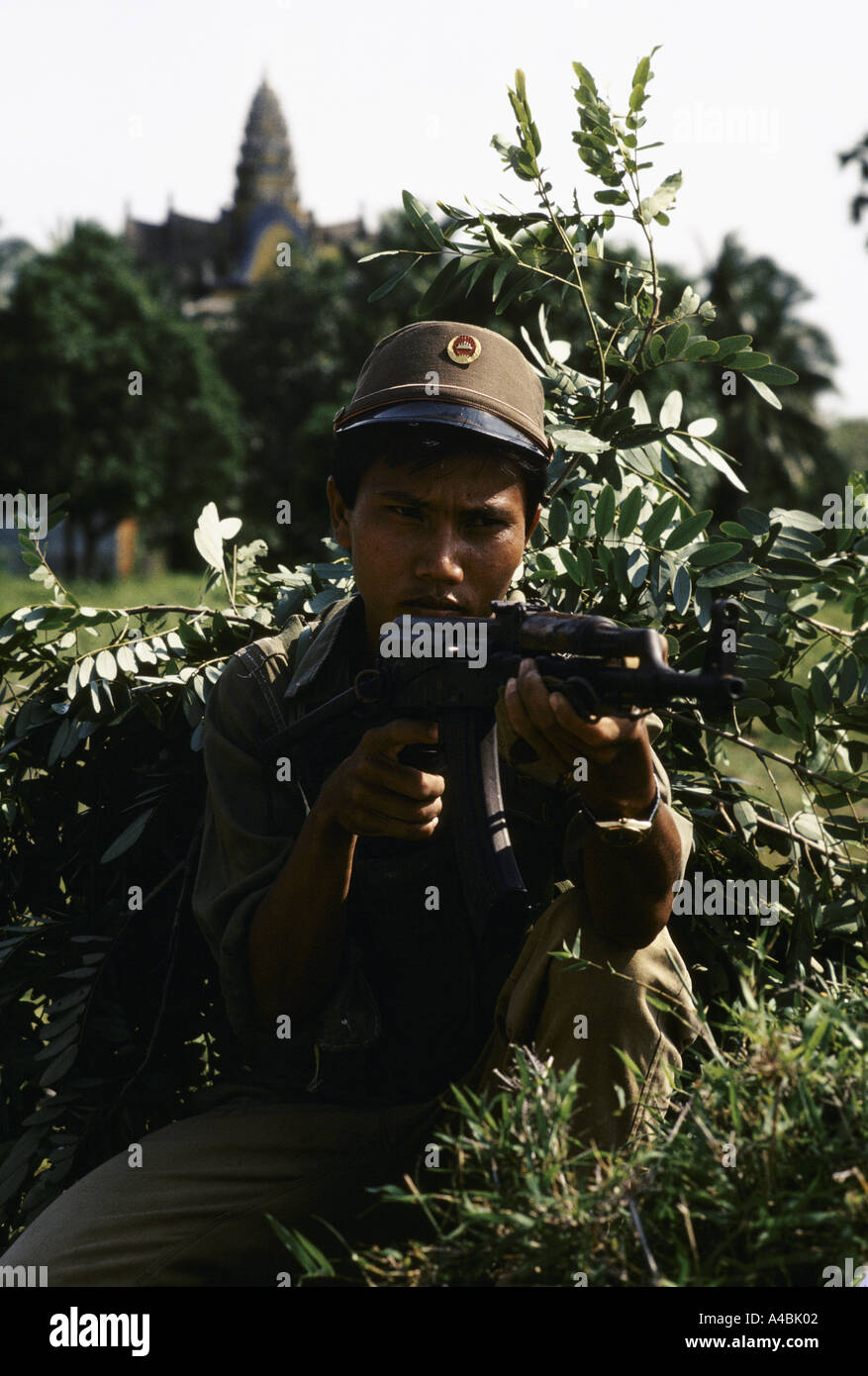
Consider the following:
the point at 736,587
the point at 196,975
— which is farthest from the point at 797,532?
the point at 196,975

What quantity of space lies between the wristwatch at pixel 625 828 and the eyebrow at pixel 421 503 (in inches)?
27.5

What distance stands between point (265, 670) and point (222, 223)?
67.5 m

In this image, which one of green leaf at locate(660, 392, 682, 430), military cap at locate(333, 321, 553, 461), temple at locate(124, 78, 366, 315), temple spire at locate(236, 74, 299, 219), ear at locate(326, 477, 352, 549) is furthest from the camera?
temple spire at locate(236, 74, 299, 219)

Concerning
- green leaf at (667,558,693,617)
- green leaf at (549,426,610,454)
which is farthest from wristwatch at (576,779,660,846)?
green leaf at (549,426,610,454)

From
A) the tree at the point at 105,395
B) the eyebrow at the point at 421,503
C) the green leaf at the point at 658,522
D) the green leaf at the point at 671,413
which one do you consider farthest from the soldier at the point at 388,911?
the tree at the point at 105,395

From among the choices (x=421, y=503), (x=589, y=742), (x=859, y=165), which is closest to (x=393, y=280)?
(x=421, y=503)

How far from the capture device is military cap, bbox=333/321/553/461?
2.72 metres

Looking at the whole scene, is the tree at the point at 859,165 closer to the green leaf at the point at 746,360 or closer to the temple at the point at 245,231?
the green leaf at the point at 746,360

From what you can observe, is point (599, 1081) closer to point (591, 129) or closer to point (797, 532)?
point (797, 532)

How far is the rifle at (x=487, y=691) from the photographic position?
201 cm

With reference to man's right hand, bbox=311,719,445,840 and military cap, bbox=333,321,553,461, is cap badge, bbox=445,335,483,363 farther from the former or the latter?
man's right hand, bbox=311,719,445,840

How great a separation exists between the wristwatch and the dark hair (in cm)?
82

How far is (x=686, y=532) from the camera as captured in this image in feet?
9.93

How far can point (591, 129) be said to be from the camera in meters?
3.21
